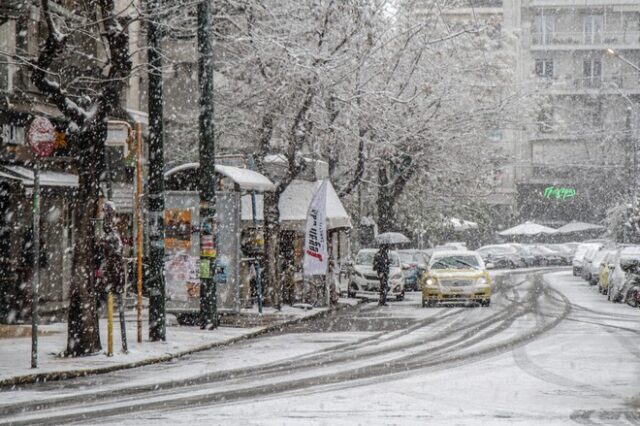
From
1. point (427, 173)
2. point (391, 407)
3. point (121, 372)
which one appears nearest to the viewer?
point (391, 407)

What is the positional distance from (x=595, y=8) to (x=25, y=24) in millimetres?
59955

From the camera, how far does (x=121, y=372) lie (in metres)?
16.4

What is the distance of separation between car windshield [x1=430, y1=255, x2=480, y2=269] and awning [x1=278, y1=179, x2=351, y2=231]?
2.79 m

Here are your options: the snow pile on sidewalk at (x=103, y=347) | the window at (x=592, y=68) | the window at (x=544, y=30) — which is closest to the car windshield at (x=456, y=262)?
the snow pile on sidewalk at (x=103, y=347)

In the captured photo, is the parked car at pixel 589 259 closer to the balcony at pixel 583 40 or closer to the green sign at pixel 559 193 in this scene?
Result: the green sign at pixel 559 193

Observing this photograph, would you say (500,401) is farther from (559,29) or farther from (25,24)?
(559,29)

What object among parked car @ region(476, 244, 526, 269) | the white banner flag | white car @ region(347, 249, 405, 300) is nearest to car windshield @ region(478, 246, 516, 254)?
parked car @ region(476, 244, 526, 269)

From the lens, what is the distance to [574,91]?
78125 mm

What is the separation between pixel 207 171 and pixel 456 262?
12920 mm

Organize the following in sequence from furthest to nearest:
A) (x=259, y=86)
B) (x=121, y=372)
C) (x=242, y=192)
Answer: (x=259, y=86) < (x=242, y=192) < (x=121, y=372)

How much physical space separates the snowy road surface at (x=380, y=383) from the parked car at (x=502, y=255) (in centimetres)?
4886

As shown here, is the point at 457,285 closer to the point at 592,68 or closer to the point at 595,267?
the point at 595,267

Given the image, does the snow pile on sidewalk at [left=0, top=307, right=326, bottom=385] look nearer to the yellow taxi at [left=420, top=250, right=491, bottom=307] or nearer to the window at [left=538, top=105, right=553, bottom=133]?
the yellow taxi at [left=420, top=250, right=491, bottom=307]

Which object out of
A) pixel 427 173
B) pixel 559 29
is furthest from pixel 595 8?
pixel 427 173
